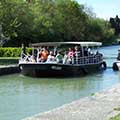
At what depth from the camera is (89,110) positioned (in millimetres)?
14227

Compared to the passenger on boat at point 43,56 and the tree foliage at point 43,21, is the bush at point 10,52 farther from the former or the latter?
the passenger on boat at point 43,56

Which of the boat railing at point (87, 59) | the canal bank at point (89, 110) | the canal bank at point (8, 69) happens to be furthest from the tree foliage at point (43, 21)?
the canal bank at point (89, 110)

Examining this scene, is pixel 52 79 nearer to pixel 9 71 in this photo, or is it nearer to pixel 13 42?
pixel 9 71

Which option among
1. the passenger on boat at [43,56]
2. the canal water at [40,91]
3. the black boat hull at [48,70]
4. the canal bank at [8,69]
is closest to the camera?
the canal water at [40,91]

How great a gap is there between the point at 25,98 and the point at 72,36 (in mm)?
90247

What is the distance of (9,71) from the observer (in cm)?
3709

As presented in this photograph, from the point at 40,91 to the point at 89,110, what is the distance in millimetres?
12527

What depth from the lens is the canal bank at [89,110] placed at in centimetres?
1314

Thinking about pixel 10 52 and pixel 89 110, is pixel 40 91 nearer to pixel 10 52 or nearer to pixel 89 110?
pixel 89 110

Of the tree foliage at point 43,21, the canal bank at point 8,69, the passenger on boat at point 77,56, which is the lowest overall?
the canal bank at point 8,69

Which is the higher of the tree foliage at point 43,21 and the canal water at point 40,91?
the tree foliage at point 43,21

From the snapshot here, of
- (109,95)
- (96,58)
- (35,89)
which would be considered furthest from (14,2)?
A: (109,95)

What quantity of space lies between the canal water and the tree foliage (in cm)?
2990

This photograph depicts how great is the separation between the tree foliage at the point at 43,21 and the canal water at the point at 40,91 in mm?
29896
